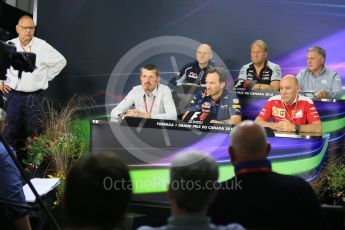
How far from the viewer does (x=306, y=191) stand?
2.52 m

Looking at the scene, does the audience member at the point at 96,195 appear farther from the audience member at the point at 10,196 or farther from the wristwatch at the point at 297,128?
the wristwatch at the point at 297,128

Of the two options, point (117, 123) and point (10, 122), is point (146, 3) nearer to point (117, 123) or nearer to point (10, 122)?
point (10, 122)

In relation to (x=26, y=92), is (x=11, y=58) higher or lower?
higher

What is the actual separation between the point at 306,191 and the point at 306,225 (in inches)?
6.1

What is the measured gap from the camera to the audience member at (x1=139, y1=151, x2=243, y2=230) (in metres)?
1.89

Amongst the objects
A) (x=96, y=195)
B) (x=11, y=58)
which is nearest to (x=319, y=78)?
A: (x=11, y=58)

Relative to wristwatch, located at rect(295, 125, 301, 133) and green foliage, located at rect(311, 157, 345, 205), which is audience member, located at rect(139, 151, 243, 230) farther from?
wristwatch, located at rect(295, 125, 301, 133)

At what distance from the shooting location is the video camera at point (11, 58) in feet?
9.12

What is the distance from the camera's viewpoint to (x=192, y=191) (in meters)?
1.94

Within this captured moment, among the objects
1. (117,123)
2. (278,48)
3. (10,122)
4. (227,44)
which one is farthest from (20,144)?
(278,48)

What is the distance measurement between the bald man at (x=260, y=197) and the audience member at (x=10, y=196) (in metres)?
1.38

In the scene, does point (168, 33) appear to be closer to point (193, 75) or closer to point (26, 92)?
point (193, 75)

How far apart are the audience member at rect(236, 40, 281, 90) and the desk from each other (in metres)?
1.89

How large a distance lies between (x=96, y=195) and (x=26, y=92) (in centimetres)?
601
